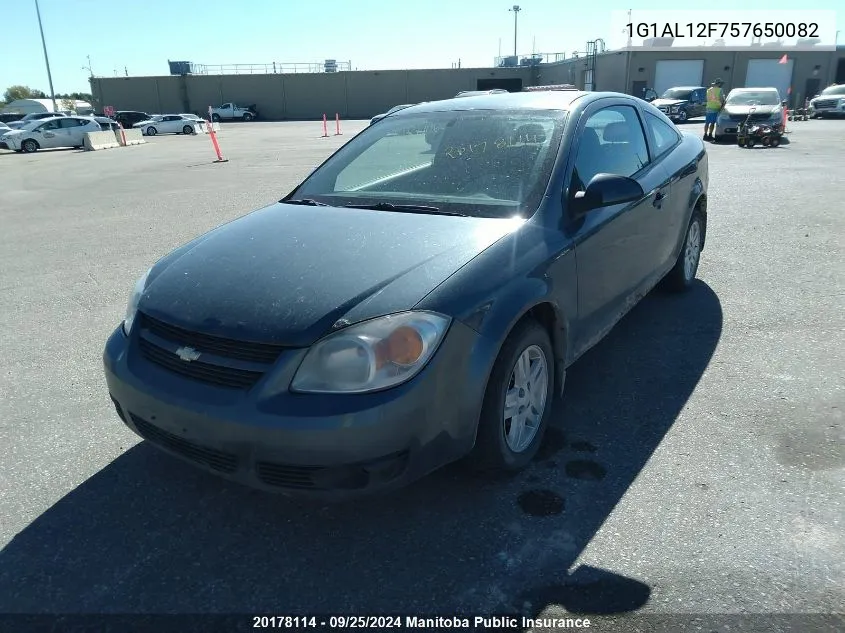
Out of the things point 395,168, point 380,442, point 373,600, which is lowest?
point 373,600

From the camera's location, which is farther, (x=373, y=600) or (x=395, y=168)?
(x=395, y=168)

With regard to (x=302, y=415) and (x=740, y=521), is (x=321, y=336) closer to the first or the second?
(x=302, y=415)

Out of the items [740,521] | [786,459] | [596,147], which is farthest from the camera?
[596,147]

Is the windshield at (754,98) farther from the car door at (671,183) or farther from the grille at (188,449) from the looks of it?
the grille at (188,449)

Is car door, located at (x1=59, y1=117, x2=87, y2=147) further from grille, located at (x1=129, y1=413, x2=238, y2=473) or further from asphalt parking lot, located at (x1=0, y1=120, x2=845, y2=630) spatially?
grille, located at (x1=129, y1=413, x2=238, y2=473)

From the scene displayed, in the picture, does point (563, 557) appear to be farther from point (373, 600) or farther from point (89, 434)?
point (89, 434)

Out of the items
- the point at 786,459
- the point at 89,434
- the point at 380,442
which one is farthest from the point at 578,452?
the point at 89,434

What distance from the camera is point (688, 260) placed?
5266 millimetres

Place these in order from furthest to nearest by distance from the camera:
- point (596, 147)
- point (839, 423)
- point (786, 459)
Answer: point (596, 147) → point (839, 423) → point (786, 459)

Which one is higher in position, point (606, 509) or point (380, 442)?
point (380, 442)

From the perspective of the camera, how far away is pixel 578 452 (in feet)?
10.2

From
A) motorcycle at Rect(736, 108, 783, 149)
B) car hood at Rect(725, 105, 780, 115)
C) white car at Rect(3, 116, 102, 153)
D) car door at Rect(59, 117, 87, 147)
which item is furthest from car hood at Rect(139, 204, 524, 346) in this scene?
car door at Rect(59, 117, 87, 147)

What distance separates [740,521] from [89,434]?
10.3ft

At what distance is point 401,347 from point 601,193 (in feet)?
4.60
